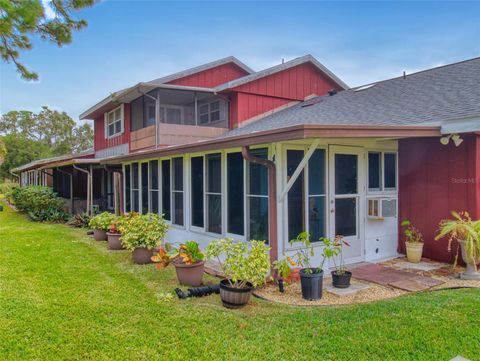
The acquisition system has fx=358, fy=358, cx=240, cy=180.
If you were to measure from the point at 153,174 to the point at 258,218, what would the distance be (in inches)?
173

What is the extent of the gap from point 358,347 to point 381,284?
2.18 m

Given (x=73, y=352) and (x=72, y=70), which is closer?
(x=73, y=352)

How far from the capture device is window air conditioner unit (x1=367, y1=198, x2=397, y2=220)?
616 cm

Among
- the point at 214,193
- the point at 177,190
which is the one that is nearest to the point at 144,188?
the point at 177,190

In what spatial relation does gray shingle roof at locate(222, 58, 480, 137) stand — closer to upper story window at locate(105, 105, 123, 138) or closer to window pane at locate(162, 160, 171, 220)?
window pane at locate(162, 160, 171, 220)

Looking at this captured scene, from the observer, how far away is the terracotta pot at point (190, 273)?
5148mm

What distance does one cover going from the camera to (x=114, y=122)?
14.7 m

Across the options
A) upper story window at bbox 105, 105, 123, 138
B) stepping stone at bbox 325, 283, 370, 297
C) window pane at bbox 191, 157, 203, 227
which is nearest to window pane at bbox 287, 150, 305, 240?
stepping stone at bbox 325, 283, 370, 297

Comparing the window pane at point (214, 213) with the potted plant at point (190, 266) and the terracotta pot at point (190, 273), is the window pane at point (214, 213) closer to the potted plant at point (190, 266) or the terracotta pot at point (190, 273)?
the potted plant at point (190, 266)

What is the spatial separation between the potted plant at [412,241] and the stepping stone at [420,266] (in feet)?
0.40

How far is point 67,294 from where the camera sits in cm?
475

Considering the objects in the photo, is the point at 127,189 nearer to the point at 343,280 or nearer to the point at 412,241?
the point at 343,280

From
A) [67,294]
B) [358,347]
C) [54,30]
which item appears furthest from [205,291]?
[54,30]

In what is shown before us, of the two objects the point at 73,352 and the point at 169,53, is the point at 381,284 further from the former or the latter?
the point at 169,53
